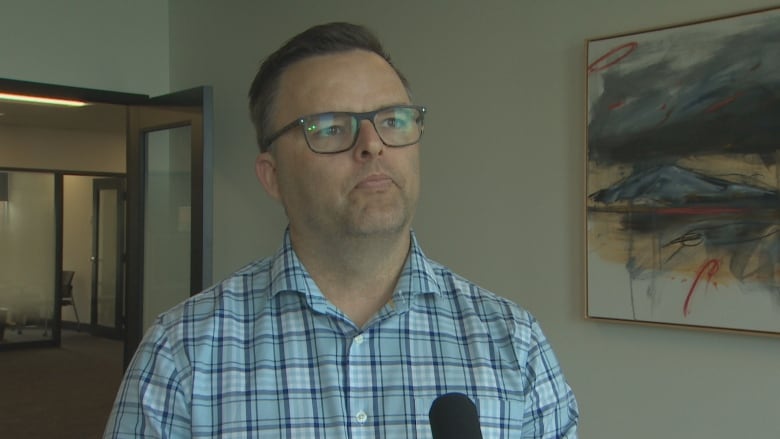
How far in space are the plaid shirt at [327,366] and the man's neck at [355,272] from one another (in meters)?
0.03

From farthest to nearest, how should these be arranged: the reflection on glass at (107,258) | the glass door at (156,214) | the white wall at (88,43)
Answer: the reflection on glass at (107,258)
the glass door at (156,214)
the white wall at (88,43)

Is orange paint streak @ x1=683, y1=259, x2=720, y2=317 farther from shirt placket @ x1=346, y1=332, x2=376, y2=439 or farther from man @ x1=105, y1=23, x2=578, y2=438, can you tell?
shirt placket @ x1=346, y1=332, x2=376, y2=439

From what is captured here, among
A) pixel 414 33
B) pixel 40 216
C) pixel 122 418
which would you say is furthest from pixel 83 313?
pixel 122 418

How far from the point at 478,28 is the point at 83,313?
9.72 m

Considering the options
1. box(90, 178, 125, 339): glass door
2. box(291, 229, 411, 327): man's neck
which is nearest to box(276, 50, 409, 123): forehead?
box(291, 229, 411, 327): man's neck

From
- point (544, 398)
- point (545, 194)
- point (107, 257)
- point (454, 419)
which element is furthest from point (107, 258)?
point (454, 419)

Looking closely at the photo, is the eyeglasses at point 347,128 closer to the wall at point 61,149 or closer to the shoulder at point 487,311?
the shoulder at point 487,311

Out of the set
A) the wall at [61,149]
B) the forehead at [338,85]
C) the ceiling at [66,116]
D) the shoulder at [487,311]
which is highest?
the ceiling at [66,116]

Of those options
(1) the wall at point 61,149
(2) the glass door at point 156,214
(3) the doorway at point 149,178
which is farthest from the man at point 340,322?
(1) the wall at point 61,149

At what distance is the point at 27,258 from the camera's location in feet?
32.0

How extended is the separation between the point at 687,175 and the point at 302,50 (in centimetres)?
159

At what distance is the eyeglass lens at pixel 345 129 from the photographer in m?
1.12

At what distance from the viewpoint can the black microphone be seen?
790 mm

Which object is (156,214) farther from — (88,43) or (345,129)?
(345,129)
